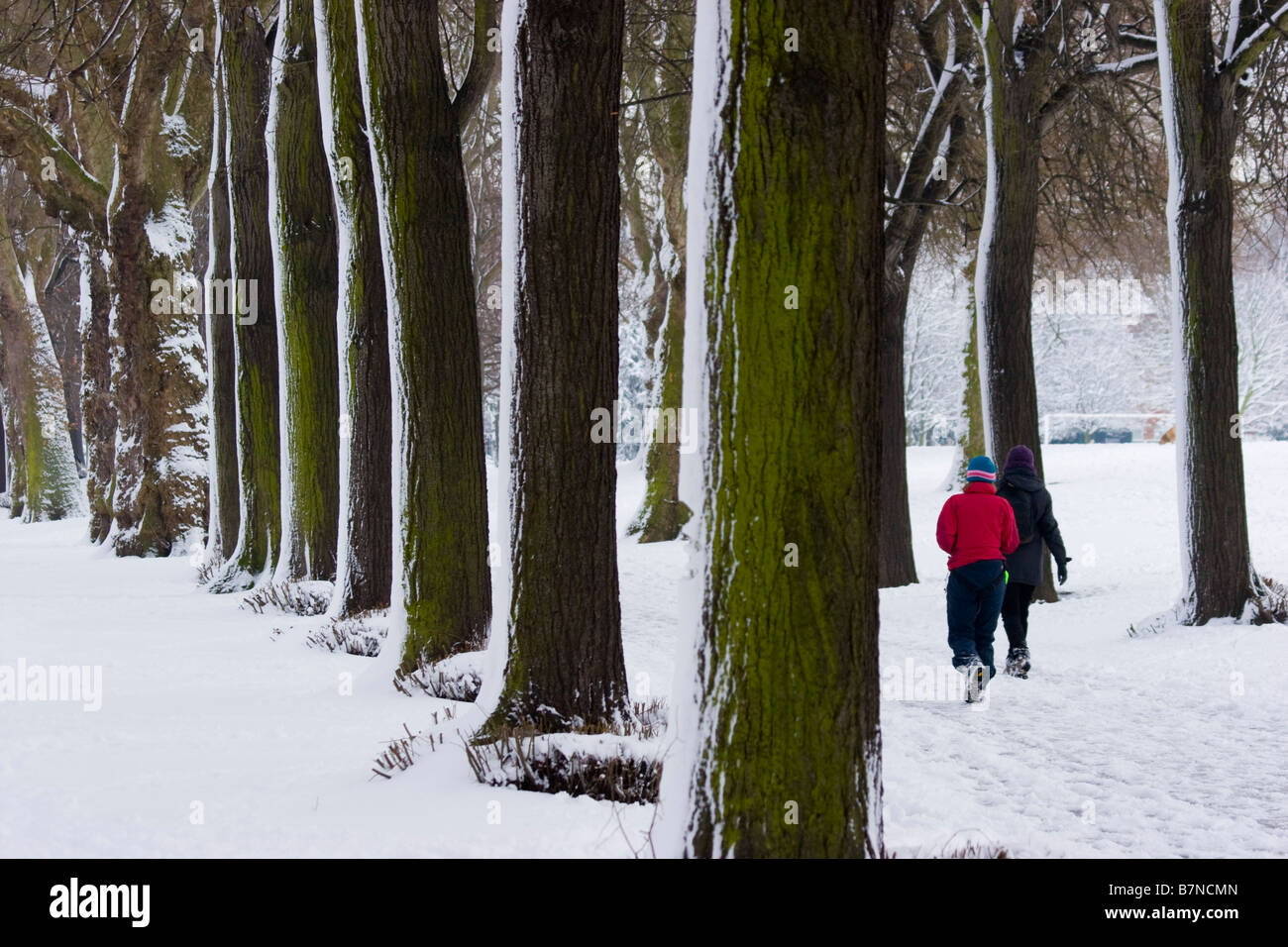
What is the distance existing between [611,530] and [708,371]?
8.95 feet

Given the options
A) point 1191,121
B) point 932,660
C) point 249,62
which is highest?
point 249,62

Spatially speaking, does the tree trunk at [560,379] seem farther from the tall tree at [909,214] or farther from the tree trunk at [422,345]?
the tall tree at [909,214]

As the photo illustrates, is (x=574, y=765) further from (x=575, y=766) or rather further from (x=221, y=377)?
(x=221, y=377)

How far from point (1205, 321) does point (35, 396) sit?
83.6ft

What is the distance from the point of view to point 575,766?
17.8 feet

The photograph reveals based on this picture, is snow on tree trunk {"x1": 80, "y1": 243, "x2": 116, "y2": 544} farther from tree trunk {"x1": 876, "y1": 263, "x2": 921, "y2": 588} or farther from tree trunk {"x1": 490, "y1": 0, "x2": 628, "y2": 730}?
tree trunk {"x1": 490, "y1": 0, "x2": 628, "y2": 730}

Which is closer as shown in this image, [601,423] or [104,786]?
[104,786]

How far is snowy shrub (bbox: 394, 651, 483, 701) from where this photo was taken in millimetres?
7699

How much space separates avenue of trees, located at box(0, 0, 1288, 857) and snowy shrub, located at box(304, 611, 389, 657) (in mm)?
410

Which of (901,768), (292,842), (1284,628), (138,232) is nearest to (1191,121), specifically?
(1284,628)

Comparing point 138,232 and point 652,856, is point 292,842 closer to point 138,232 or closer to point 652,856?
point 652,856

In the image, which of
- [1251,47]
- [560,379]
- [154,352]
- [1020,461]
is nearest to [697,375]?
[560,379]

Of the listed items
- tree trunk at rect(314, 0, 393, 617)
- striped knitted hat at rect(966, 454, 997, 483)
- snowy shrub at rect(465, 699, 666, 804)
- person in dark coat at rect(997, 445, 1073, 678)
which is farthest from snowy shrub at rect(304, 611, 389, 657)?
person in dark coat at rect(997, 445, 1073, 678)
